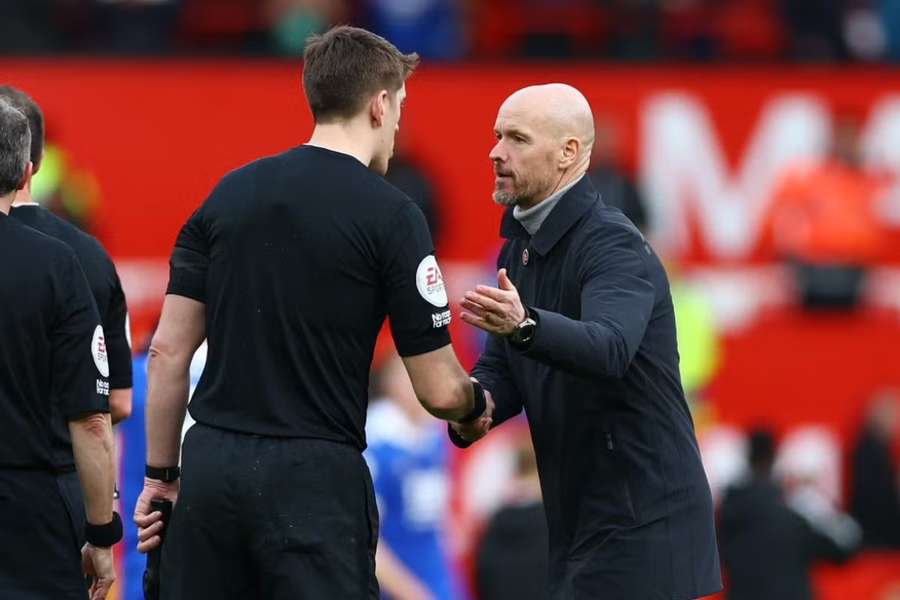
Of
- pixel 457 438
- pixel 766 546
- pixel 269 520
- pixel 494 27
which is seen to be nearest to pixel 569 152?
pixel 457 438

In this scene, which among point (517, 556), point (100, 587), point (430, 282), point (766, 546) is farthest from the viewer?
point (766, 546)

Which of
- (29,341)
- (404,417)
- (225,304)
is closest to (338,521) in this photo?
(225,304)

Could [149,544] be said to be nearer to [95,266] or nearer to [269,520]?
[269,520]

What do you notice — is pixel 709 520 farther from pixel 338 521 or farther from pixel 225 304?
pixel 225 304

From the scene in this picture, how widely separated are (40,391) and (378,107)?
1.26 m

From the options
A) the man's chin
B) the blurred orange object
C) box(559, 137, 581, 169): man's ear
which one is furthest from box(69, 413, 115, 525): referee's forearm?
the blurred orange object

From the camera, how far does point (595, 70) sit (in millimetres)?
13633

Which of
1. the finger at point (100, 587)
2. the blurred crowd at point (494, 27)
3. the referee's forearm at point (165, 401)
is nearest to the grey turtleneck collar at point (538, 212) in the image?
the referee's forearm at point (165, 401)

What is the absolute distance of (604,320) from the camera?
5.18m

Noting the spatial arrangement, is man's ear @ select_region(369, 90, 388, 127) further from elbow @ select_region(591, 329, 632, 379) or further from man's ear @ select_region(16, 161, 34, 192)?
man's ear @ select_region(16, 161, 34, 192)

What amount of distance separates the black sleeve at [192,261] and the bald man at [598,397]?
835mm

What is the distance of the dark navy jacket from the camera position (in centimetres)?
538

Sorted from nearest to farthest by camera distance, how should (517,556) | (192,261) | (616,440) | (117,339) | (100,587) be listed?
(192,261) < (616,440) < (100,587) < (117,339) < (517,556)

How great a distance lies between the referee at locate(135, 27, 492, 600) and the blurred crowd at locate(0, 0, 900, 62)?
8.17m
